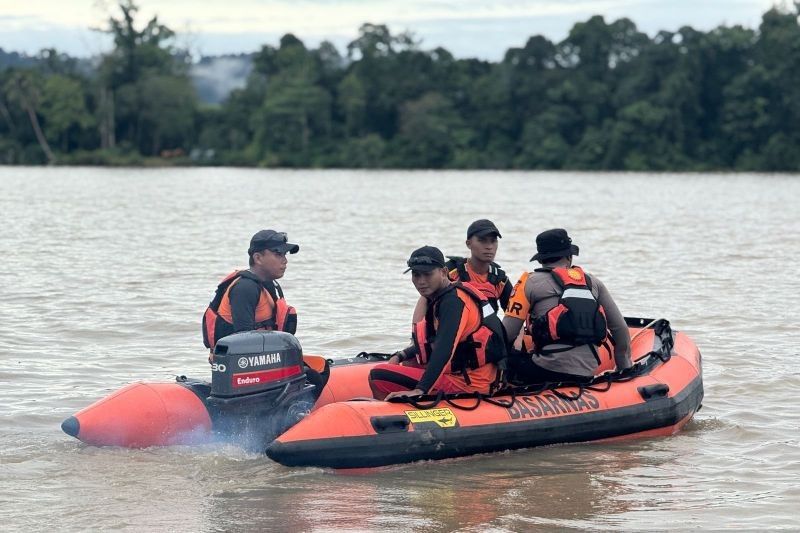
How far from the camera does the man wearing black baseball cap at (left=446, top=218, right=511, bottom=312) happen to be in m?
7.33

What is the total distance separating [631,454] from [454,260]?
5.01 feet

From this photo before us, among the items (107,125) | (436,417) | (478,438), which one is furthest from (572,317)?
(107,125)

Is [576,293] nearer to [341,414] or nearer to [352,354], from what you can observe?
[341,414]

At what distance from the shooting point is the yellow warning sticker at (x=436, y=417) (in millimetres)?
6555

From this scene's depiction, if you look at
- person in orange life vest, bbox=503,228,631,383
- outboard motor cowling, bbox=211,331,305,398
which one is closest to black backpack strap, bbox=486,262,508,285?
person in orange life vest, bbox=503,228,631,383

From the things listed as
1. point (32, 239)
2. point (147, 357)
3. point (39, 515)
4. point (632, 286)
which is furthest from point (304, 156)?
point (39, 515)

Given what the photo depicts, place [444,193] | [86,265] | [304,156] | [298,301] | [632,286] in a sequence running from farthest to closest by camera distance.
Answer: [304,156] < [444,193] < [86,265] < [632,286] < [298,301]

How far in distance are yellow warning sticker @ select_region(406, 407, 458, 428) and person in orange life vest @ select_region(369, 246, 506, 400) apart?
0.12 meters

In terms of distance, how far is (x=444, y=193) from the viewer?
40.0 meters

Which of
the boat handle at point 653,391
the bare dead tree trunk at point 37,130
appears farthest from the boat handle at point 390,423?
the bare dead tree trunk at point 37,130

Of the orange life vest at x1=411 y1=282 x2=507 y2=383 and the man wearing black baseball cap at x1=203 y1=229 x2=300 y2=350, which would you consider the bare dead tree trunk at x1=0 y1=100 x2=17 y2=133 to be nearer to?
the man wearing black baseball cap at x1=203 y1=229 x2=300 y2=350

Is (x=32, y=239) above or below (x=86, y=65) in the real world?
below

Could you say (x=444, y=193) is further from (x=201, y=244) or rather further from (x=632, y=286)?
(x=632, y=286)

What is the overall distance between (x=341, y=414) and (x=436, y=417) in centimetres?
52
